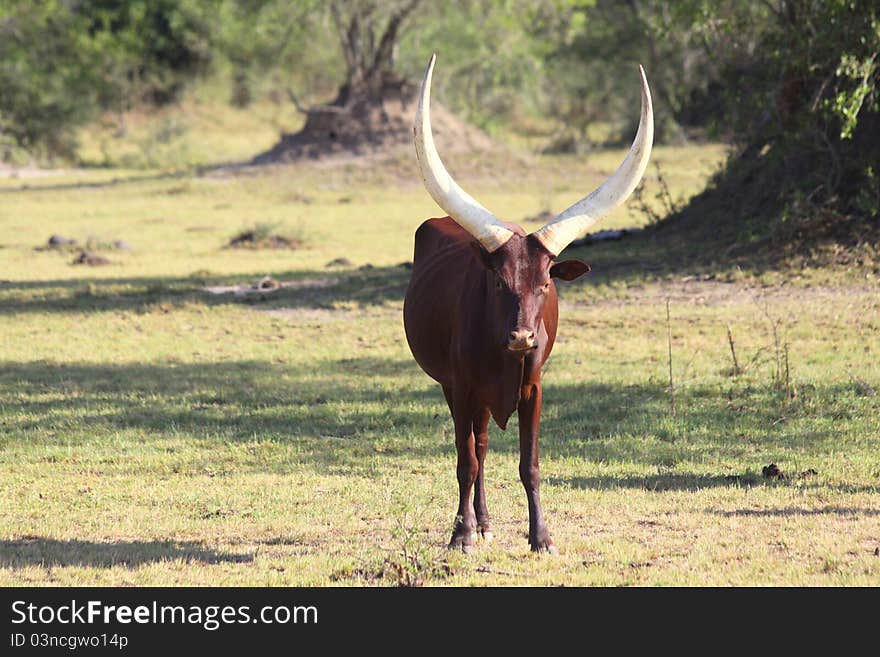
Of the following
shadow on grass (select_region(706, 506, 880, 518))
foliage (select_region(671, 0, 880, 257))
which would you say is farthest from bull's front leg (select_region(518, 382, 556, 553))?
foliage (select_region(671, 0, 880, 257))

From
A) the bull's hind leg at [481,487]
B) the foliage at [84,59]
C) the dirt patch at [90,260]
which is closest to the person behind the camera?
the bull's hind leg at [481,487]

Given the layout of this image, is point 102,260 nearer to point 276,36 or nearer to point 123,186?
point 123,186

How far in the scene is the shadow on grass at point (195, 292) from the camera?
14492 millimetres

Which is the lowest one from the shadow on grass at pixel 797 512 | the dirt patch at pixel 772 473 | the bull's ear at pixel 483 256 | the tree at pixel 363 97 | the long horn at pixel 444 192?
the shadow on grass at pixel 797 512

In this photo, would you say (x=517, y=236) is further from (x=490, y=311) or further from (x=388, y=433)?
(x=388, y=433)

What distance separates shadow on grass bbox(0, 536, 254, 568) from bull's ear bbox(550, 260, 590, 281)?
1.90 meters

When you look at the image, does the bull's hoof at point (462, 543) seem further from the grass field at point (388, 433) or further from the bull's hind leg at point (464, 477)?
the grass field at point (388, 433)

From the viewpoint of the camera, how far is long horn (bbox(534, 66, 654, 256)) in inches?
222

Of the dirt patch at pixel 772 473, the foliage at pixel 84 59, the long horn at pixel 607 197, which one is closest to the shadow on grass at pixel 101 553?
the long horn at pixel 607 197

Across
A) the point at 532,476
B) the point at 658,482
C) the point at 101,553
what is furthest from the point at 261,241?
the point at 532,476

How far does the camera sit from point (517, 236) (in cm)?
564

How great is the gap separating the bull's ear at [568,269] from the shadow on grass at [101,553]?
1904mm
